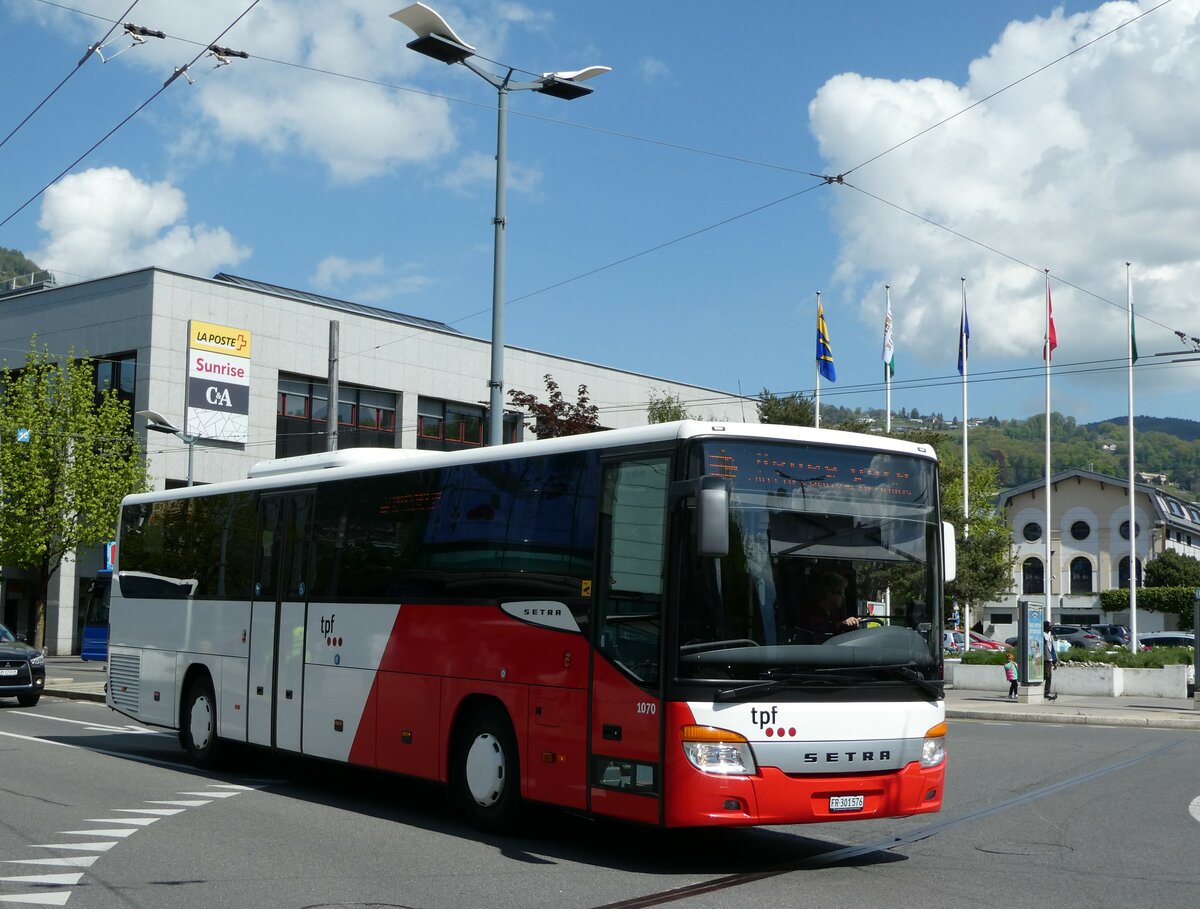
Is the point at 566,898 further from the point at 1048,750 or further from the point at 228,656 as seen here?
the point at 1048,750

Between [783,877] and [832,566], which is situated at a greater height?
[832,566]

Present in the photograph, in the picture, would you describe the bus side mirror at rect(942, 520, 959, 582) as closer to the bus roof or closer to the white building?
the bus roof

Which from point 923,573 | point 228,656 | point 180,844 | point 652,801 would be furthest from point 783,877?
point 228,656

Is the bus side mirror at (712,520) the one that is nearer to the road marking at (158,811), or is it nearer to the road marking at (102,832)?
the road marking at (102,832)

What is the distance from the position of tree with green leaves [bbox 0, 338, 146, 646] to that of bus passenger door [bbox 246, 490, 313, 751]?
35156 mm

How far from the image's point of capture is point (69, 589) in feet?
166

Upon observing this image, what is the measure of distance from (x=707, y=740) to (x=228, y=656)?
772 cm

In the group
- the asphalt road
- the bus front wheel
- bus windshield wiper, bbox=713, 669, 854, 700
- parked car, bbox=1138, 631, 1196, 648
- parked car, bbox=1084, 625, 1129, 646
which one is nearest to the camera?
the asphalt road

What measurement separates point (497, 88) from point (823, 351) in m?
25.2

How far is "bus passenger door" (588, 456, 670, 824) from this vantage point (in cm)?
930

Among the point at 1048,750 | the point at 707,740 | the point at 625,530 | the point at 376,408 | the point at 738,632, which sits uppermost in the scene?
the point at 376,408

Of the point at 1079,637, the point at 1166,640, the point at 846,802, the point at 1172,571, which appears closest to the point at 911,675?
the point at 846,802

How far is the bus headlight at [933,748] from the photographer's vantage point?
9914mm

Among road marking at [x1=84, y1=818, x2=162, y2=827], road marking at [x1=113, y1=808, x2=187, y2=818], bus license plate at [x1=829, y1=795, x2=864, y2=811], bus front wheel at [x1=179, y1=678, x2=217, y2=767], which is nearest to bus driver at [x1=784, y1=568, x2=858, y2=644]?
bus license plate at [x1=829, y1=795, x2=864, y2=811]
